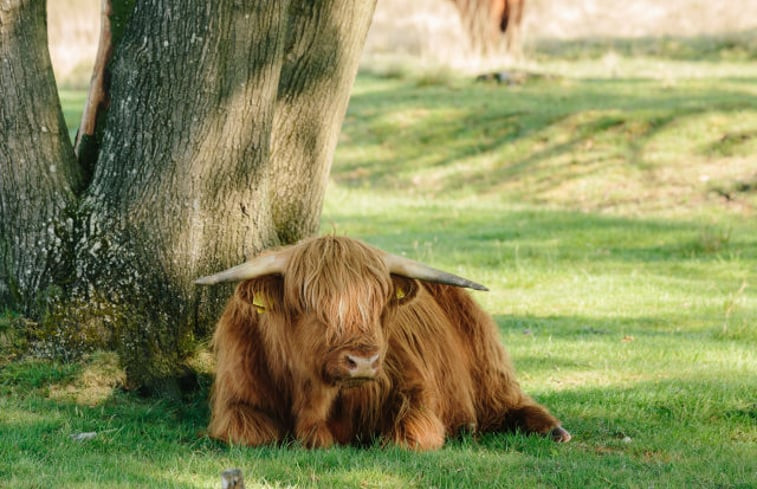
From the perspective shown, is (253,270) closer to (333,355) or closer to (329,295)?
(329,295)

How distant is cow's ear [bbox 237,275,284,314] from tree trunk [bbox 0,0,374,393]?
3.12 feet

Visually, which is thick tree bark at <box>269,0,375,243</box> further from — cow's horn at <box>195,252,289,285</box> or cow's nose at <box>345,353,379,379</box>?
cow's nose at <box>345,353,379,379</box>

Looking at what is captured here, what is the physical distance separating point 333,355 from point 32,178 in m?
2.19

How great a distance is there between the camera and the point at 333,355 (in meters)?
5.23

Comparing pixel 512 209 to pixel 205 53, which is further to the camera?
pixel 512 209

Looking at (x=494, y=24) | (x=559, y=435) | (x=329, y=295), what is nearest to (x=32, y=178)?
(x=329, y=295)

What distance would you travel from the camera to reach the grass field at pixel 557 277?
521 cm

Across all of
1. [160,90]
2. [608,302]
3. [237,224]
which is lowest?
[608,302]

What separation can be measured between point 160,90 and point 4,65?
2.73 ft

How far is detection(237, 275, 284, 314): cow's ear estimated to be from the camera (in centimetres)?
554

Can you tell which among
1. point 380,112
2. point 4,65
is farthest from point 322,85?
point 380,112

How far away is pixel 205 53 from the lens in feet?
20.3

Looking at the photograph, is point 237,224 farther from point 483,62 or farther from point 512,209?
point 483,62

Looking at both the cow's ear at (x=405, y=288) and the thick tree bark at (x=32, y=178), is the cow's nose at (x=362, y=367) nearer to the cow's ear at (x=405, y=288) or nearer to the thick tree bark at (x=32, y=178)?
the cow's ear at (x=405, y=288)
